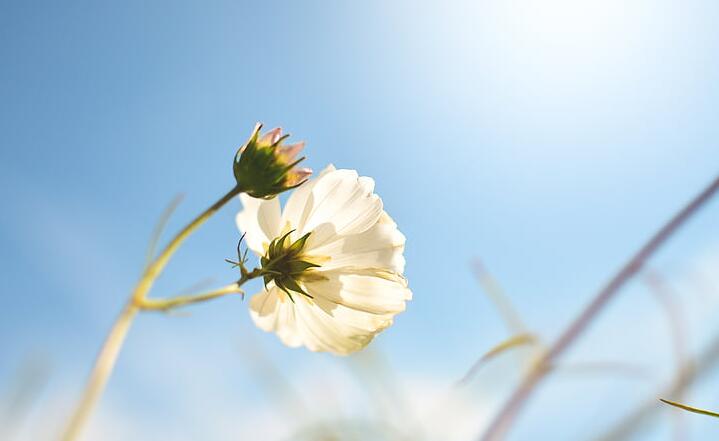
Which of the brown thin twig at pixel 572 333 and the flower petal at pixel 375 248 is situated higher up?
the flower petal at pixel 375 248

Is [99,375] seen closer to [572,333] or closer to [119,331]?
[119,331]

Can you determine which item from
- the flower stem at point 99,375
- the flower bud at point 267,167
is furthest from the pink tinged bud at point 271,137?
the flower stem at point 99,375

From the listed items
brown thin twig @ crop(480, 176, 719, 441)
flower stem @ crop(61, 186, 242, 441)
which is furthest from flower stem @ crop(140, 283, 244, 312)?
brown thin twig @ crop(480, 176, 719, 441)

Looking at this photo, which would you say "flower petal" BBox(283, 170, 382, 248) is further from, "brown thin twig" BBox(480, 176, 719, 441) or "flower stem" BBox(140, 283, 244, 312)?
"brown thin twig" BBox(480, 176, 719, 441)

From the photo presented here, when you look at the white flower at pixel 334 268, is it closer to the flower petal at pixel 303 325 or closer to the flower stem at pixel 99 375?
the flower petal at pixel 303 325

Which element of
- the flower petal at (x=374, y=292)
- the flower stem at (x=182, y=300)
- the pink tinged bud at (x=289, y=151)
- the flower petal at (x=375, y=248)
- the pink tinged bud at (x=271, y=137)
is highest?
the pink tinged bud at (x=271, y=137)

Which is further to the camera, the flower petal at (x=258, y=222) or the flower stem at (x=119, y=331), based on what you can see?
the flower petal at (x=258, y=222)

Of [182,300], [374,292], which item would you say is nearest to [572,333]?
[374,292]
